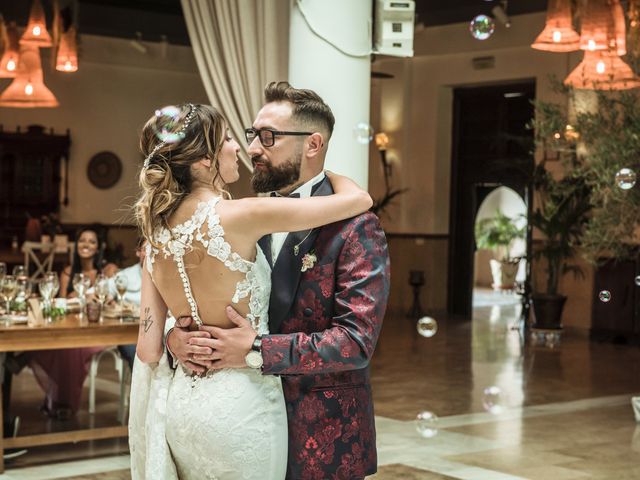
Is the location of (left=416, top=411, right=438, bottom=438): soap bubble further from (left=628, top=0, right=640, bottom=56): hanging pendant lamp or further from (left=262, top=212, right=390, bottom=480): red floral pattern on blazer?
(left=628, top=0, right=640, bottom=56): hanging pendant lamp

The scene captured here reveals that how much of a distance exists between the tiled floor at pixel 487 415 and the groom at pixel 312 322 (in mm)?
3079

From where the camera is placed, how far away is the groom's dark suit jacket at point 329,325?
233 cm

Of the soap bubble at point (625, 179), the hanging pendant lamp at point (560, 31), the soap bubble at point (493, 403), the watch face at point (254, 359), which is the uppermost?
the hanging pendant lamp at point (560, 31)

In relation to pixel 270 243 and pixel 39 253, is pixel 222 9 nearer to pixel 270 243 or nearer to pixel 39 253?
pixel 270 243

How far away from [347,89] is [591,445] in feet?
8.89

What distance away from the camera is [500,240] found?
65.8 feet

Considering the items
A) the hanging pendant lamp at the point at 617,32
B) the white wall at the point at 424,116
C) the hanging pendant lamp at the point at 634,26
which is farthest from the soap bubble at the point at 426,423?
the white wall at the point at 424,116

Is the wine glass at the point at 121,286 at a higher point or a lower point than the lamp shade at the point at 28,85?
lower

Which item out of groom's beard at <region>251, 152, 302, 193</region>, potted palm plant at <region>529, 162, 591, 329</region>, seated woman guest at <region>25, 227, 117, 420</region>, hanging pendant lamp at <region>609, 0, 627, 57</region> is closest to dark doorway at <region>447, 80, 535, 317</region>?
potted palm plant at <region>529, 162, 591, 329</region>

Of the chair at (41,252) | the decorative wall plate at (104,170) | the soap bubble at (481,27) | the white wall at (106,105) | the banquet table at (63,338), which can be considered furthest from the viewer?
the decorative wall plate at (104,170)

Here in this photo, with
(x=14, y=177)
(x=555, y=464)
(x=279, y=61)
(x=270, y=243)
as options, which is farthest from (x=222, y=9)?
(x=14, y=177)

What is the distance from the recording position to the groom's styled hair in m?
2.43

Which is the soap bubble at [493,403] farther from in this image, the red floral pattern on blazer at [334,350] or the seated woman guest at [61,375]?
the red floral pattern on blazer at [334,350]

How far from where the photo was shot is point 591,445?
6.44 metres
